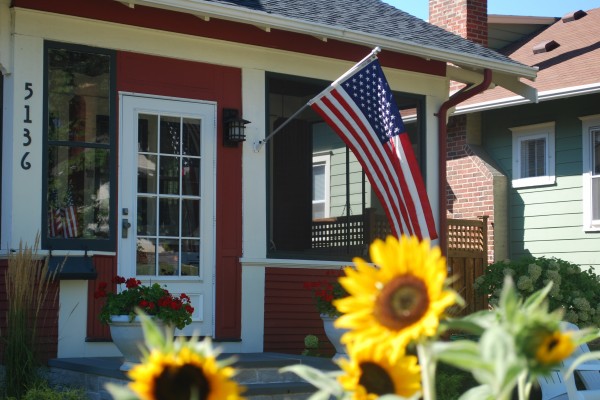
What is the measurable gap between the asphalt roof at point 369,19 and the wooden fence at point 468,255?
7.90ft

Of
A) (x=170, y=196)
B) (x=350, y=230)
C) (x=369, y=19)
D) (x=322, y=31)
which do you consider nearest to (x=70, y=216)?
(x=170, y=196)

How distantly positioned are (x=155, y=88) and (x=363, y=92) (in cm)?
179

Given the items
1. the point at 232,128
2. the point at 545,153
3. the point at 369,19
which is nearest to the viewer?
the point at 232,128

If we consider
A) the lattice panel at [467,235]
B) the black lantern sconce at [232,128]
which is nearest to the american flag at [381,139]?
the black lantern sconce at [232,128]

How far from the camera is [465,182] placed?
50.4 ft

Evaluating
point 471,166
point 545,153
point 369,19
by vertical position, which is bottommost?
point 471,166

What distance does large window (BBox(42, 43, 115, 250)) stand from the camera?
8.04m

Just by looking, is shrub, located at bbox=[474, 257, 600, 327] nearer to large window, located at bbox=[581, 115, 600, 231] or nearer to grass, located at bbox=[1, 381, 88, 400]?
large window, located at bbox=[581, 115, 600, 231]

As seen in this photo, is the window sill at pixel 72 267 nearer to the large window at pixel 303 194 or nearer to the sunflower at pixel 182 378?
the large window at pixel 303 194

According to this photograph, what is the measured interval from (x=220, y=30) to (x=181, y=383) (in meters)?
7.63

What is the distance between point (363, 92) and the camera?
27.8 feet

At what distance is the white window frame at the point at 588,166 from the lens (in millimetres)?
14031

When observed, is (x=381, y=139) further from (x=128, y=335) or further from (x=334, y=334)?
(x=128, y=335)

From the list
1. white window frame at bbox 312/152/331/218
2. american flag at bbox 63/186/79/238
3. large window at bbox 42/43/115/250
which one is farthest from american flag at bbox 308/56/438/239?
white window frame at bbox 312/152/331/218
